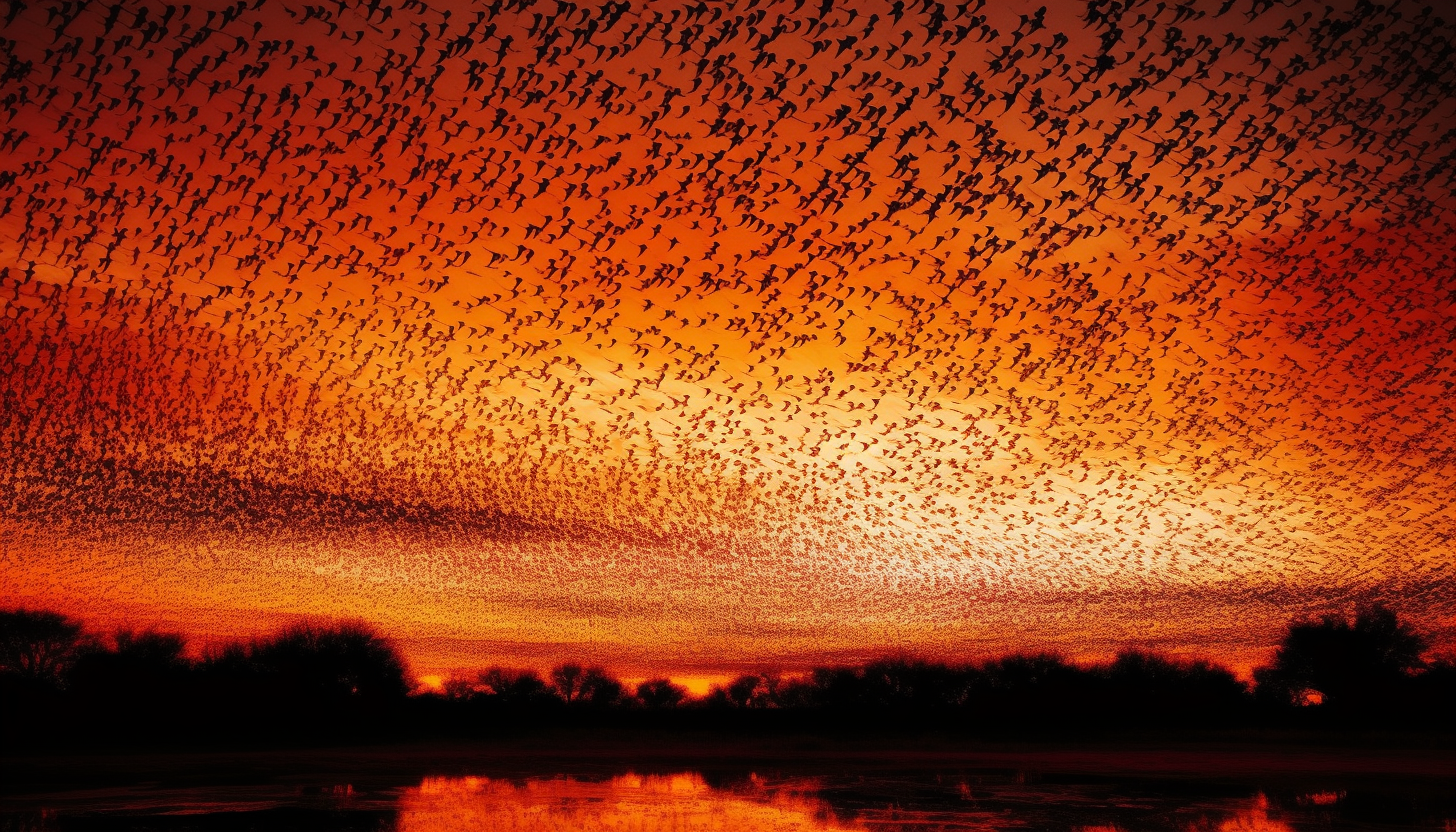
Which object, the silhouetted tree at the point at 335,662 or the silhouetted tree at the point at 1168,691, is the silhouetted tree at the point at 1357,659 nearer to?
the silhouetted tree at the point at 1168,691

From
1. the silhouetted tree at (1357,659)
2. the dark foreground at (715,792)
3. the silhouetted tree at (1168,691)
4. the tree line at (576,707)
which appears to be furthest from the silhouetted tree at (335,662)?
the silhouetted tree at (1357,659)

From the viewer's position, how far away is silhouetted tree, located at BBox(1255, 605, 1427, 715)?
83688 millimetres

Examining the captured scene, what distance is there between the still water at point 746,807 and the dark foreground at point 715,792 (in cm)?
6

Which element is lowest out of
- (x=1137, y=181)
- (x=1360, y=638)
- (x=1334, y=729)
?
(x=1334, y=729)

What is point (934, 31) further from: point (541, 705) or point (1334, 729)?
point (541, 705)

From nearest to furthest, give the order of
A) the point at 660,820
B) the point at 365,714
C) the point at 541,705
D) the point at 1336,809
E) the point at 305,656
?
the point at 660,820 → the point at 1336,809 → the point at 365,714 → the point at 305,656 → the point at 541,705

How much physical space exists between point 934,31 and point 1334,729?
82.9 meters

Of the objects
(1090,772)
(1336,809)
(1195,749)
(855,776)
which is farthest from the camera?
(1195,749)

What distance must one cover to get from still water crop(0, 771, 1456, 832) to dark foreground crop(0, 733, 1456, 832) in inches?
2.5

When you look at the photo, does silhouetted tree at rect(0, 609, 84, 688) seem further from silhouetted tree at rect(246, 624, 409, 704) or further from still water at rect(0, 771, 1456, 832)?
still water at rect(0, 771, 1456, 832)

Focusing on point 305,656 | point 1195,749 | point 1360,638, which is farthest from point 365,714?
point 1360,638

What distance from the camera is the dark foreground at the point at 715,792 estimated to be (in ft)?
73.8

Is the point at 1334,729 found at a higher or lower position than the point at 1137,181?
lower

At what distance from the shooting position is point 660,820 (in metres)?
23.1
